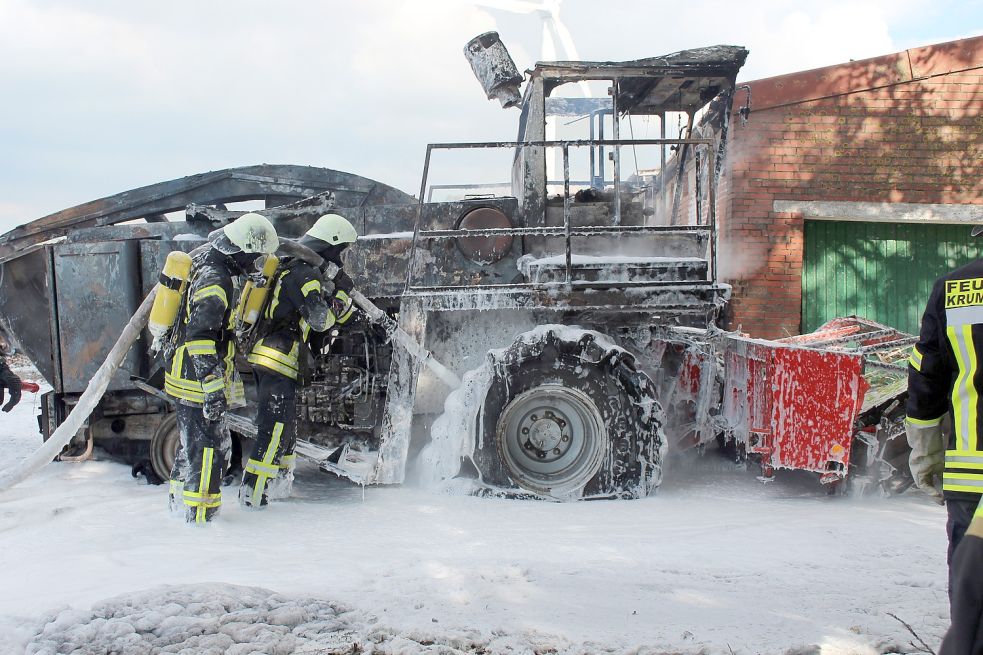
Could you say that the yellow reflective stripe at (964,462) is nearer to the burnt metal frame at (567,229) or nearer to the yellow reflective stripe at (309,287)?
the burnt metal frame at (567,229)

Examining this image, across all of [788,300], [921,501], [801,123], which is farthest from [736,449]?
[801,123]

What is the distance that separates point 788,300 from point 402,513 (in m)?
6.30

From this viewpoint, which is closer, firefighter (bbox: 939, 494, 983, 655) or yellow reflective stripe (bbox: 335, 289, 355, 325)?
firefighter (bbox: 939, 494, 983, 655)

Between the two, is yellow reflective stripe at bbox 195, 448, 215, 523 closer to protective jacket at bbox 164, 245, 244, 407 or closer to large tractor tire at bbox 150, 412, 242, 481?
protective jacket at bbox 164, 245, 244, 407

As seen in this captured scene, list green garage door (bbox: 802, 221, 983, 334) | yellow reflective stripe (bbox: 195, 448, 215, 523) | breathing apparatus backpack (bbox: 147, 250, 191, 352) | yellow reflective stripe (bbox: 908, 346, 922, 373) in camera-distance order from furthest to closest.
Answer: green garage door (bbox: 802, 221, 983, 334)
breathing apparatus backpack (bbox: 147, 250, 191, 352)
yellow reflective stripe (bbox: 195, 448, 215, 523)
yellow reflective stripe (bbox: 908, 346, 922, 373)

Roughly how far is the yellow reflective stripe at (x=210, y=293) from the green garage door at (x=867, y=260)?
7.17m

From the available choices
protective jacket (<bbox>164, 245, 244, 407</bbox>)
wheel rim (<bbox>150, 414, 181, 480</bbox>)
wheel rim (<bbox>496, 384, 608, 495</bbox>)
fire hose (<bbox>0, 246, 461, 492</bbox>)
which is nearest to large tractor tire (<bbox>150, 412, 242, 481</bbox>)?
wheel rim (<bbox>150, 414, 181, 480</bbox>)

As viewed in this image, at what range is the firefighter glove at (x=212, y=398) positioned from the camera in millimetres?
4523

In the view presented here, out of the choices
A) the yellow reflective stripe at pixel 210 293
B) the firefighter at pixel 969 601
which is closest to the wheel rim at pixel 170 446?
the yellow reflective stripe at pixel 210 293

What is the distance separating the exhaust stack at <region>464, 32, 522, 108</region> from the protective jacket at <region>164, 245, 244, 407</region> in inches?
92.9

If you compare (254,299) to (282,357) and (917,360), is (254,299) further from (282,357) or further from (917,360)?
(917,360)

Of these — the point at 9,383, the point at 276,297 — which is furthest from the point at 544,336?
the point at 9,383

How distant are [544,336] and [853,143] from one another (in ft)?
20.4

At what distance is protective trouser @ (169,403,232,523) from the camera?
4.53 meters
